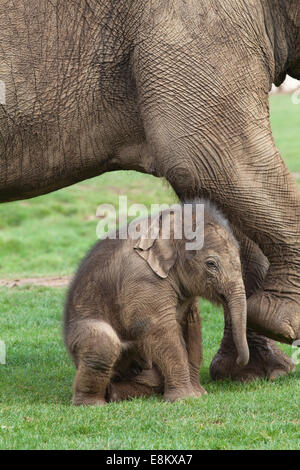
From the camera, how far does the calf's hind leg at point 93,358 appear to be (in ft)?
20.2

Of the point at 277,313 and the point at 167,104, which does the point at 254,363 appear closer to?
the point at 277,313

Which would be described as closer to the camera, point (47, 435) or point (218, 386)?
point (47, 435)

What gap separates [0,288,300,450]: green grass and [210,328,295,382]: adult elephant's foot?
5.5 inches

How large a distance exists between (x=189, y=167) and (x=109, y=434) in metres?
1.71

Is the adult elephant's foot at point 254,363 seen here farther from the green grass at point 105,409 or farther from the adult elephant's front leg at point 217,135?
the adult elephant's front leg at point 217,135

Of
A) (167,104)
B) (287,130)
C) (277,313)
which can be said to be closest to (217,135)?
(167,104)

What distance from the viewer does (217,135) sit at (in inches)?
243

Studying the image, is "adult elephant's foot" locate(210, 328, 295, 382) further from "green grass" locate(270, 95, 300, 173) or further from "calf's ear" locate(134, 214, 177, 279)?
"green grass" locate(270, 95, 300, 173)

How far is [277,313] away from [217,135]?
1.15 meters

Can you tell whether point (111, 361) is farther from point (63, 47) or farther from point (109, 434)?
point (63, 47)

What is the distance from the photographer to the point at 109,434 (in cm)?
534

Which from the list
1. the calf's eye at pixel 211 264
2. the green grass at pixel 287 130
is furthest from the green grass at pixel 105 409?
the green grass at pixel 287 130
